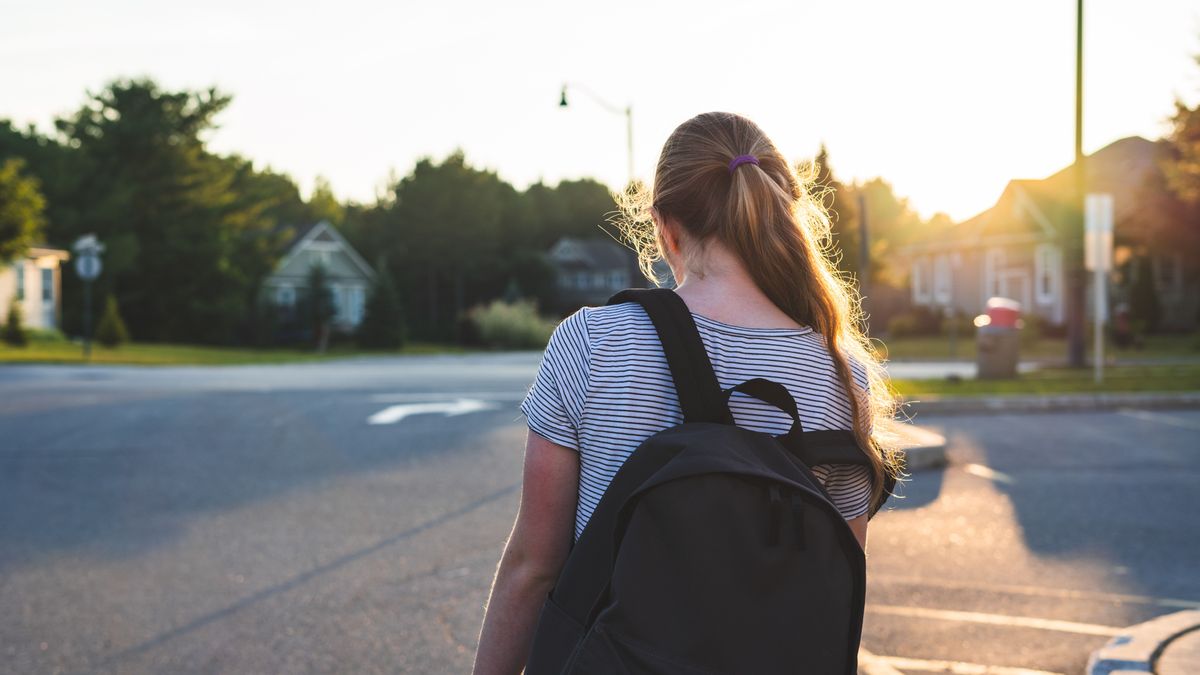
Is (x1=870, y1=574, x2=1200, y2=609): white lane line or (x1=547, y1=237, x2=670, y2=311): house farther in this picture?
(x1=547, y1=237, x2=670, y2=311): house

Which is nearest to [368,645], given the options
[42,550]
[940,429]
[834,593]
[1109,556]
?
[42,550]

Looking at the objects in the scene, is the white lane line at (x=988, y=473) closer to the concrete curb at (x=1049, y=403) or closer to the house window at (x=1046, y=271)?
the concrete curb at (x=1049, y=403)

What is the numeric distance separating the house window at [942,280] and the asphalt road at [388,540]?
3667cm

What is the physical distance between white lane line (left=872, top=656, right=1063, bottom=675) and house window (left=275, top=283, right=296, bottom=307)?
61.9 m

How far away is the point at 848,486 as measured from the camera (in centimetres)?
207

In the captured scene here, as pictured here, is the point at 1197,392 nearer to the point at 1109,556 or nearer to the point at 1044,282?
the point at 1109,556

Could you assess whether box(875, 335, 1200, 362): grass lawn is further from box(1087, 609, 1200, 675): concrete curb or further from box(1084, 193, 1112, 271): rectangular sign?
box(1087, 609, 1200, 675): concrete curb

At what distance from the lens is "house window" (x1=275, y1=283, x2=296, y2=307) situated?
63812 mm

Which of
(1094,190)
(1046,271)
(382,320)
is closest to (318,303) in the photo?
(382,320)

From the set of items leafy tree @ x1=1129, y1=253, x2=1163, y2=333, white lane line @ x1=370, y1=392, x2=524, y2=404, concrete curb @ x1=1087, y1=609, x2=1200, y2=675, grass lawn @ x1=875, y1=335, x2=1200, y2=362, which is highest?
leafy tree @ x1=1129, y1=253, x2=1163, y2=333

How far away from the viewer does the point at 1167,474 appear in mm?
9281

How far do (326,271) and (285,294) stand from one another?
3857mm

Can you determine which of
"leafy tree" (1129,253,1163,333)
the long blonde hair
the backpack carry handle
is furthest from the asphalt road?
"leafy tree" (1129,253,1163,333)

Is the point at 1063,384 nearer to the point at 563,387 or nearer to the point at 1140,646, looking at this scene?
the point at 1140,646
